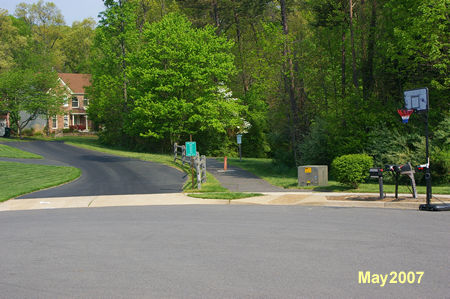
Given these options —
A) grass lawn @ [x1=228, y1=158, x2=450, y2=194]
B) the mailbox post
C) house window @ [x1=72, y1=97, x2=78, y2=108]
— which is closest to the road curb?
the mailbox post

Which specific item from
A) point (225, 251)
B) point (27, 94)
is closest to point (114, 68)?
point (27, 94)

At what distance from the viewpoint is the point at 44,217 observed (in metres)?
12.6

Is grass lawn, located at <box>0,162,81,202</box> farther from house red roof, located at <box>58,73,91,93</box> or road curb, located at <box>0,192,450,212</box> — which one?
house red roof, located at <box>58,73,91,93</box>

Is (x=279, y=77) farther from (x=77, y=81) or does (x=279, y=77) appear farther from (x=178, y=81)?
(x=77, y=81)

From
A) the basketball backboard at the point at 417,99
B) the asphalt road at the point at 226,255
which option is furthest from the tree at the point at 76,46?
the asphalt road at the point at 226,255

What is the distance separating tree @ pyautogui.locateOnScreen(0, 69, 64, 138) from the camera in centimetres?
5469

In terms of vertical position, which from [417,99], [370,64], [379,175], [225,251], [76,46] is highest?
[76,46]

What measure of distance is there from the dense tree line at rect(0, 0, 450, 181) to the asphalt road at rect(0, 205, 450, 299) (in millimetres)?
11313

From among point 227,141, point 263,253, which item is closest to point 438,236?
point 263,253

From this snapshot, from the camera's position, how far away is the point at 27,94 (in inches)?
2186

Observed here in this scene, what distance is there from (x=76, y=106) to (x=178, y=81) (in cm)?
3728

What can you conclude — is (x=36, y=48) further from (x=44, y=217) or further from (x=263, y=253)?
(x=263, y=253)

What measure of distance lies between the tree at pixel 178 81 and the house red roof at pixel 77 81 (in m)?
31.8

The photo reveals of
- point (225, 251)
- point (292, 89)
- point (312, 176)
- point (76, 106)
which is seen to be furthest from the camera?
point (76, 106)
